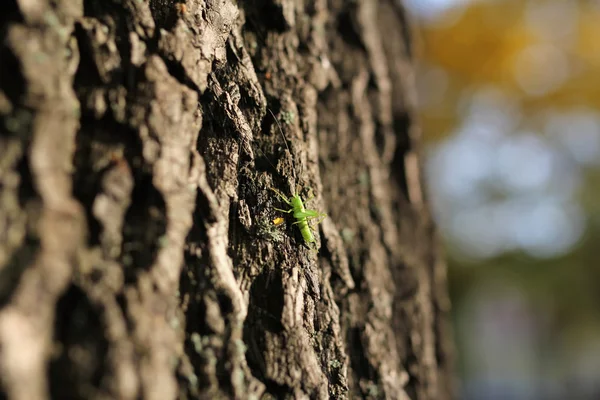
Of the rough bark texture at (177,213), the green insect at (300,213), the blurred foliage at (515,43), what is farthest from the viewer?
the blurred foliage at (515,43)

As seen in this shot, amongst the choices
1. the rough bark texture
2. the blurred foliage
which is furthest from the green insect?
the blurred foliage

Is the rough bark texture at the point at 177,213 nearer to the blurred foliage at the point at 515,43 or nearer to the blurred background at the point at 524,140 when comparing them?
the blurred background at the point at 524,140

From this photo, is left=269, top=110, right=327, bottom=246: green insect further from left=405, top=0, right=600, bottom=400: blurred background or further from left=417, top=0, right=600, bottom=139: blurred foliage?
left=417, top=0, right=600, bottom=139: blurred foliage

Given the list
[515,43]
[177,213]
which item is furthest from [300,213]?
[515,43]

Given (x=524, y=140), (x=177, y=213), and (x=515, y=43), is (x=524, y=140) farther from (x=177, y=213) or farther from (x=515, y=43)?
(x=177, y=213)

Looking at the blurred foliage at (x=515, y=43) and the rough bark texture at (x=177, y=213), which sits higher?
the blurred foliage at (x=515, y=43)

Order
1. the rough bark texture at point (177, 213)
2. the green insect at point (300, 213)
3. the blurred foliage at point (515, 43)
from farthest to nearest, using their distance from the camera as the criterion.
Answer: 1. the blurred foliage at point (515, 43)
2. the green insect at point (300, 213)
3. the rough bark texture at point (177, 213)

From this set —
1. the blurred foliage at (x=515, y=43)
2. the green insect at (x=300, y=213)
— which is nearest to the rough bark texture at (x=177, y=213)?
A: the green insect at (x=300, y=213)

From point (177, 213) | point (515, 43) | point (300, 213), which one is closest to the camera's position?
point (177, 213)
